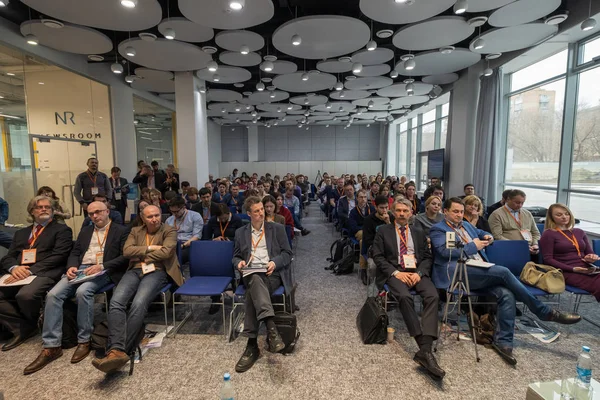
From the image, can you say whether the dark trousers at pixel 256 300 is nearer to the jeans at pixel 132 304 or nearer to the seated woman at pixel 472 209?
the jeans at pixel 132 304

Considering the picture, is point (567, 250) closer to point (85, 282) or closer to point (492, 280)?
point (492, 280)

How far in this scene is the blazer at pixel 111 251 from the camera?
2.94 meters

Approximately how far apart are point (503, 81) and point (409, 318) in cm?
755

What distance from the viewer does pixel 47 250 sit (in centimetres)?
299

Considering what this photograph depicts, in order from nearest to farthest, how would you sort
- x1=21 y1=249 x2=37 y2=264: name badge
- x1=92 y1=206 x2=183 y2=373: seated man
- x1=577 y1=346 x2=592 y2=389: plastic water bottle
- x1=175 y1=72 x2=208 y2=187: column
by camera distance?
x1=577 y1=346 x2=592 y2=389: plastic water bottle < x1=92 y1=206 x2=183 y2=373: seated man < x1=21 y1=249 x2=37 y2=264: name badge < x1=175 y1=72 x2=208 y2=187: column

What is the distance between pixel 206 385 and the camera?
7.52ft

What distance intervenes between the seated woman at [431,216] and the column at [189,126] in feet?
19.4

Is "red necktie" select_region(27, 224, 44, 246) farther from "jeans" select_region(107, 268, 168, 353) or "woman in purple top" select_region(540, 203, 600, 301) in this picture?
"woman in purple top" select_region(540, 203, 600, 301)

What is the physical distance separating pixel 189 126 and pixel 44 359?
6117 millimetres

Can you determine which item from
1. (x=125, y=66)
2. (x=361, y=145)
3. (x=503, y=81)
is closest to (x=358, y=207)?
(x=503, y=81)

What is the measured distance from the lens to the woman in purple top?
288 cm

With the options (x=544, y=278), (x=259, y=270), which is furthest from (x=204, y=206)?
(x=544, y=278)

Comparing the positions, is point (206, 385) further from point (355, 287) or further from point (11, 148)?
point (11, 148)

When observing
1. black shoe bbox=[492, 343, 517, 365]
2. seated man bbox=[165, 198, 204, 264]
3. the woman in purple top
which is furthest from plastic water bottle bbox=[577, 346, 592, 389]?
seated man bbox=[165, 198, 204, 264]
